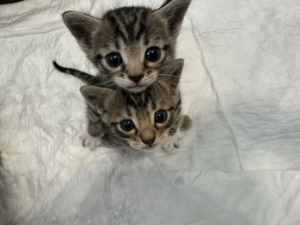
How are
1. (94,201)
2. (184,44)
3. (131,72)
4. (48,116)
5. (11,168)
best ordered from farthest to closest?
(184,44) < (48,116) < (11,168) < (94,201) < (131,72)

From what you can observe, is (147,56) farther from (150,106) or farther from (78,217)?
(78,217)

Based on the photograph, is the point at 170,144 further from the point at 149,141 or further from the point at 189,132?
the point at 149,141

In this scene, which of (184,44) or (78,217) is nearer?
(78,217)

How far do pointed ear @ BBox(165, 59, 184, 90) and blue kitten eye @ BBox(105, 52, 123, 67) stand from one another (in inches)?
9.0

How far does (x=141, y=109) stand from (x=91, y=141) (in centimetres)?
52

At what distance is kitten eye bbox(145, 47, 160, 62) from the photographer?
142 centimetres

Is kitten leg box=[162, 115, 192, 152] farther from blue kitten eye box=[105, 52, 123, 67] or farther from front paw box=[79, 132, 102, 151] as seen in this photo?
blue kitten eye box=[105, 52, 123, 67]

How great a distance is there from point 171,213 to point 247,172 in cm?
44

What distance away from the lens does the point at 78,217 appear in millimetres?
1638

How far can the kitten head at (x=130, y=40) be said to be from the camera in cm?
136

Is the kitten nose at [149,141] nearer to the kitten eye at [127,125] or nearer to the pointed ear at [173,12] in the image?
the kitten eye at [127,125]

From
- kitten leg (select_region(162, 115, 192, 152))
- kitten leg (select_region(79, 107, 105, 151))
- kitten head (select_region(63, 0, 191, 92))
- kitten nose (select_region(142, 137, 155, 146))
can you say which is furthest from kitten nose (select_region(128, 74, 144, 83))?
kitten leg (select_region(162, 115, 192, 152))

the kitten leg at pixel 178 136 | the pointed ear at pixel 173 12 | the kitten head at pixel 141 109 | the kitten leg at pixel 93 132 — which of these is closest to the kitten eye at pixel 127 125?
the kitten head at pixel 141 109

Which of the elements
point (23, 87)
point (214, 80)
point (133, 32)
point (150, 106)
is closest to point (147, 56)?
point (133, 32)
